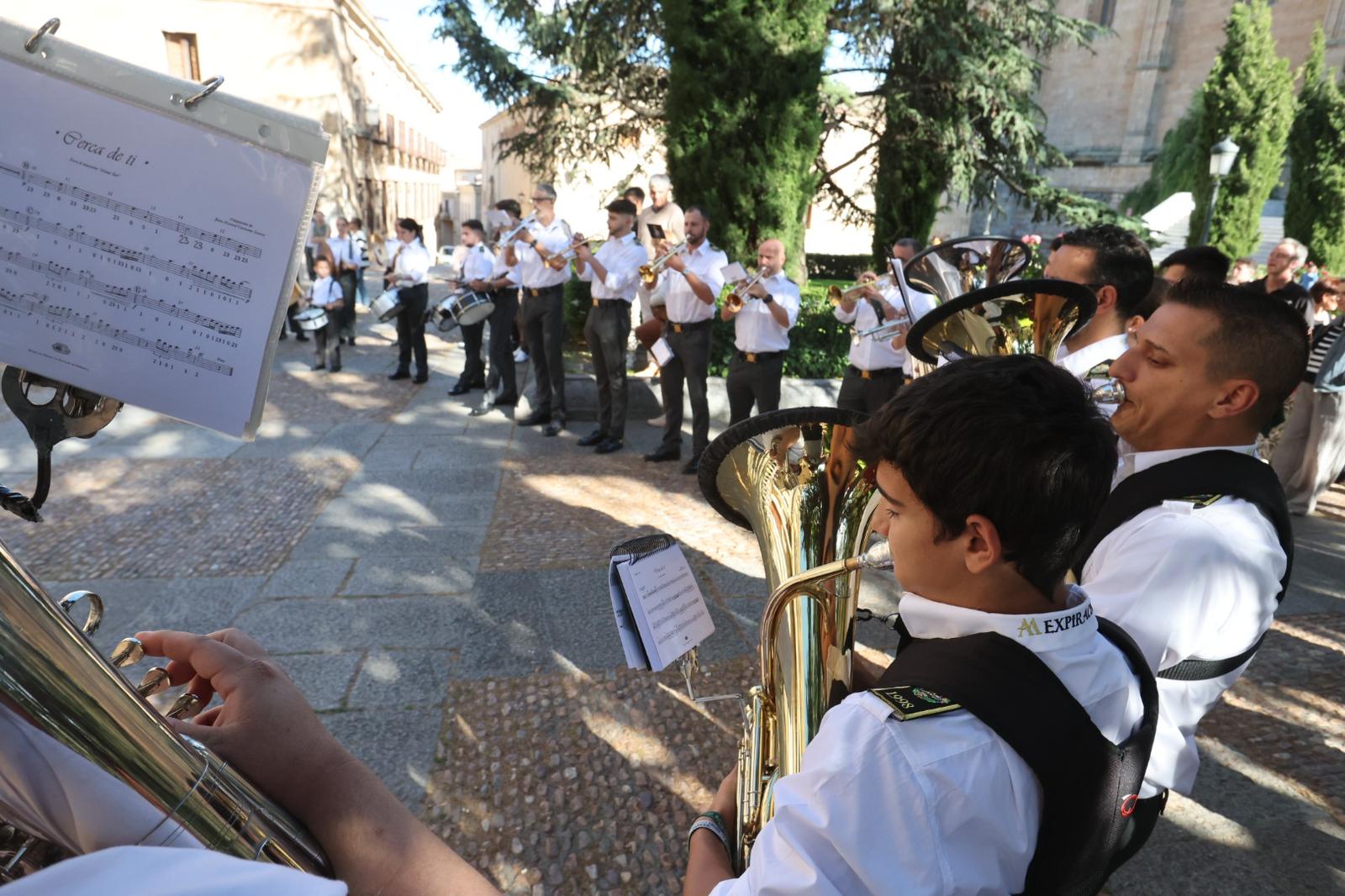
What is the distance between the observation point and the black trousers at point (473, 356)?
7.77 m

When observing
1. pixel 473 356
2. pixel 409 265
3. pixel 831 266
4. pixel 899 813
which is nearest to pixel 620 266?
pixel 473 356

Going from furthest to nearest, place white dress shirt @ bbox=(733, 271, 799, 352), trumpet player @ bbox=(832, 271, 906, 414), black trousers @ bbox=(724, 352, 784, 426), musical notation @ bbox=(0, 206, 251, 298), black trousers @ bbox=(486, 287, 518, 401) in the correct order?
black trousers @ bbox=(486, 287, 518, 401) → black trousers @ bbox=(724, 352, 784, 426) → white dress shirt @ bbox=(733, 271, 799, 352) → trumpet player @ bbox=(832, 271, 906, 414) → musical notation @ bbox=(0, 206, 251, 298)

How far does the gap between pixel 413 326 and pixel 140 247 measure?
8.09 metres

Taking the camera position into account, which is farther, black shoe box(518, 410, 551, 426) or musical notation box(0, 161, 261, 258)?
black shoe box(518, 410, 551, 426)

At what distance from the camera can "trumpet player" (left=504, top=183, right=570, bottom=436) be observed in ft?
21.9

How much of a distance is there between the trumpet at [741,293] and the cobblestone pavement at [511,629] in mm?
1409

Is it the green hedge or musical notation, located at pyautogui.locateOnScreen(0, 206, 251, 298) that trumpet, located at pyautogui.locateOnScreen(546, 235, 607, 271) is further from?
the green hedge

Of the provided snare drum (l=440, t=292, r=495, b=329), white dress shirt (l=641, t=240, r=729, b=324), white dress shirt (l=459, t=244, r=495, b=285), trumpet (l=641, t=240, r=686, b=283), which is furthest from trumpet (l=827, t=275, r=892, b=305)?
white dress shirt (l=459, t=244, r=495, b=285)

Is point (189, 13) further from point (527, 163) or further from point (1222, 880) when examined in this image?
point (1222, 880)

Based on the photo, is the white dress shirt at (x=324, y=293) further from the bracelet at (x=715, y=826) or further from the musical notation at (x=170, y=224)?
the bracelet at (x=715, y=826)

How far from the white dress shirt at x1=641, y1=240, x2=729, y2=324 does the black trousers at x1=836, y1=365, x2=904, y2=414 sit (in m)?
1.26

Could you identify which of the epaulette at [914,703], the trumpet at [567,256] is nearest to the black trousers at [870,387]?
the trumpet at [567,256]

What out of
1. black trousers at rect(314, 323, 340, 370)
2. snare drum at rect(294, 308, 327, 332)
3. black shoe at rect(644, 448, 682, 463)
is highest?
snare drum at rect(294, 308, 327, 332)

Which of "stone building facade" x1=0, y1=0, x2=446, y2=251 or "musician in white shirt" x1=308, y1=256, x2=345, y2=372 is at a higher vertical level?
"stone building facade" x1=0, y1=0, x2=446, y2=251
